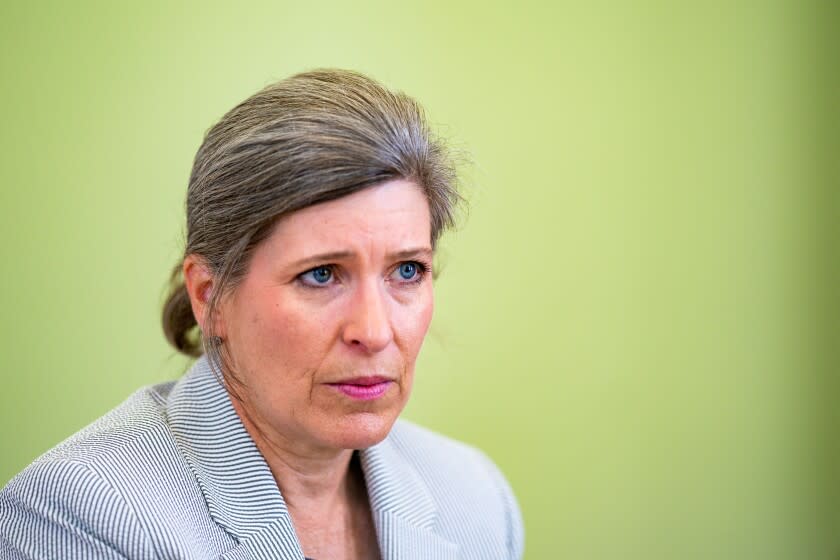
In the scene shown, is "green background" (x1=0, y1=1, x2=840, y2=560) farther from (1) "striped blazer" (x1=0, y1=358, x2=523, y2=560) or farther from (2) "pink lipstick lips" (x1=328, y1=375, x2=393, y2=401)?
(2) "pink lipstick lips" (x1=328, y1=375, x2=393, y2=401)

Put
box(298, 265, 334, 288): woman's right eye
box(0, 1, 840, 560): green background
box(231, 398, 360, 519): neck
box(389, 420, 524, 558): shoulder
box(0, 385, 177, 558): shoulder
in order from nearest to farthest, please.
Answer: box(0, 385, 177, 558): shoulder < box(298, 265, 334, 288): woman's right eye < box(231, 398, 360, 519): neck < box(389, 420, 524, 558): shoulder < box(0, 1, 840, 560): green background

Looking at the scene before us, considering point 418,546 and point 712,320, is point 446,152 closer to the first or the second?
point 418,546

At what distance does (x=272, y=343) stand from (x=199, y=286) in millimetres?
180

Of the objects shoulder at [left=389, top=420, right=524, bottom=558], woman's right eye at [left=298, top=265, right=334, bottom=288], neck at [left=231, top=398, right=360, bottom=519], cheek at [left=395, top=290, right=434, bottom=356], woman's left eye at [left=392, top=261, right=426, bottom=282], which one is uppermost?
woman's right eye at [left=298, top=265, right=334, bottom=288]

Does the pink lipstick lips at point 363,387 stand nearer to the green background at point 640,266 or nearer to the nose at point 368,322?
the nose at point 368,322

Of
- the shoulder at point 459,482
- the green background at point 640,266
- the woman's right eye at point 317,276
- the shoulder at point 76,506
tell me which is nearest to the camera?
the shoulder at point 76,506

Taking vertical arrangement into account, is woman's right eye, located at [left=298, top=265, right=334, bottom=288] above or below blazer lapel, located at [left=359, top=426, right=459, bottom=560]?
above

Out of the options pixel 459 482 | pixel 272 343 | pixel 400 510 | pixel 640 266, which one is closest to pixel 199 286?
pixel 272 343

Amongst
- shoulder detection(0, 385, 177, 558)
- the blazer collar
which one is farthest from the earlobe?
shoulder detection(0, 385, 177, 558)

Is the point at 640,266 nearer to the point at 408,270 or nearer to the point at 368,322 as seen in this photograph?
the point at 408,270

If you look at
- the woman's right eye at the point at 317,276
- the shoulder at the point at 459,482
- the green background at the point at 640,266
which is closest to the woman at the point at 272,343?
the woman's right eye at the point at 317,276

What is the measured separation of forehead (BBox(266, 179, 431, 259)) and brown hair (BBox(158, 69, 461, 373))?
0.04 feet

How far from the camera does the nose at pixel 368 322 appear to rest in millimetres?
1238

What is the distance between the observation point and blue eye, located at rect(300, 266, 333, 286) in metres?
1.26
